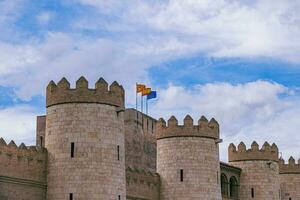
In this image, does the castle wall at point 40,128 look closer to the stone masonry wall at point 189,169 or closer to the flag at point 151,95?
the flag at point 151,95

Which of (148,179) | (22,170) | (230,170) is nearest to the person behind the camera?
(22,170)

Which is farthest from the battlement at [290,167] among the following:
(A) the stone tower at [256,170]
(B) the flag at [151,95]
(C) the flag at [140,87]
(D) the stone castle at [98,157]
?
(D) the stone castle at [98,157]

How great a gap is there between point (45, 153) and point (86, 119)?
2.74m

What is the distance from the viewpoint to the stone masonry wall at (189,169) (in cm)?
4303

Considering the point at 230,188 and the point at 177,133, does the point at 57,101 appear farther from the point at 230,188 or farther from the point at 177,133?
the point at 230,188

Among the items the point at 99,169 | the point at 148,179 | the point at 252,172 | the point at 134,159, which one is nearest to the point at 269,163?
the point at 252,172

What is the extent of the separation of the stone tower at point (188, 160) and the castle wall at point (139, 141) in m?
8.52

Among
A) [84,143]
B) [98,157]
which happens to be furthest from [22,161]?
[98,157]

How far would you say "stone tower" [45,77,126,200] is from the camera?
34438 millimetres

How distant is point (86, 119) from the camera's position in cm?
3506

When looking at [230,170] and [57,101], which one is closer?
[57,101]

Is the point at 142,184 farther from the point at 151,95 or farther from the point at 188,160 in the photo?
the point at 151,95

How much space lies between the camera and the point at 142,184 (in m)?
Result: 42.1

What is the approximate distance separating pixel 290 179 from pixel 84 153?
99.0 ft
